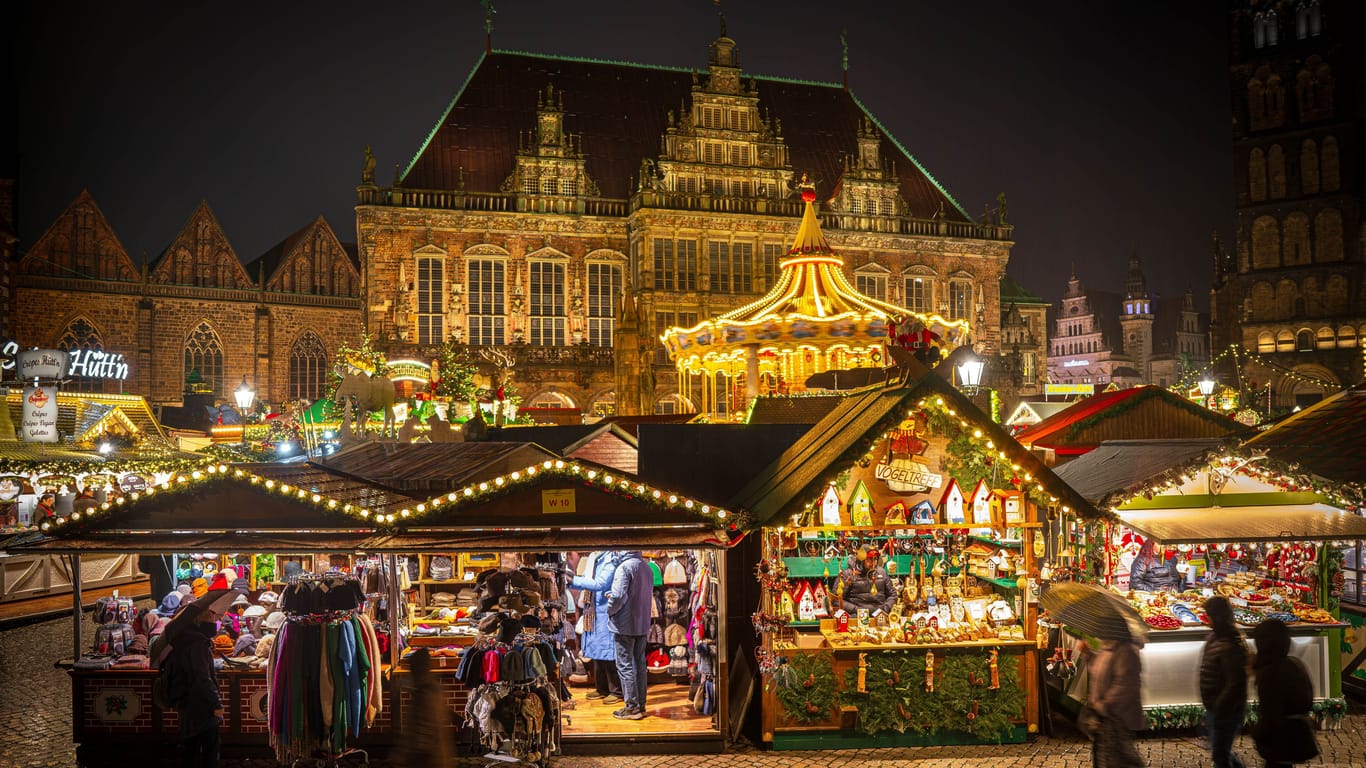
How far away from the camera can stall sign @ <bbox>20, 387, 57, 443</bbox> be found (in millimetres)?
18047

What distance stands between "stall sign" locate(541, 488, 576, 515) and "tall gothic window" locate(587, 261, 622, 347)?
25.5 m

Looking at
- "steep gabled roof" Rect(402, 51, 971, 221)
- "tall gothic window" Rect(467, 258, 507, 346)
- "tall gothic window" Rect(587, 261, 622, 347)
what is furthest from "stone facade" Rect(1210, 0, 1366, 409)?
"tall gothic window" Rect(467, 258, 507, 346)

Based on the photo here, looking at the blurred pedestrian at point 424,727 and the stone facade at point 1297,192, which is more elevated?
the stone facade at point 1297,192

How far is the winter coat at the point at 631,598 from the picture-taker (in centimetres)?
851

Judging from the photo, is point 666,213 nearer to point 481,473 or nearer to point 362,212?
point 362,212

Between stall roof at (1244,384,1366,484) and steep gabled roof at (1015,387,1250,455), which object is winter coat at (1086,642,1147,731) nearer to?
stall roof at (1244,384,1366,484)

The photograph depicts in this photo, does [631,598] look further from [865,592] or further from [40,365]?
[40,365]

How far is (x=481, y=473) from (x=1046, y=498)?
208 inches

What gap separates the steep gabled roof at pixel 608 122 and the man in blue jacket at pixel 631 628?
25.7 metres

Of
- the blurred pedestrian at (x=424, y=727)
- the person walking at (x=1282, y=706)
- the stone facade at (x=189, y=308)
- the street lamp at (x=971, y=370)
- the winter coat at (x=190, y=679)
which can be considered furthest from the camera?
the stone facade at (x=189, y=308)

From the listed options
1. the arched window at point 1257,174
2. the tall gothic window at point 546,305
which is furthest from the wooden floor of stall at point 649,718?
the arched window at point 1257,174

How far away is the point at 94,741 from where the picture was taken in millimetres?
7730

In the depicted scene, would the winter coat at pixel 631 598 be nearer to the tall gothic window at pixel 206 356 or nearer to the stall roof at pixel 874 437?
the stall roof at pixel 874 437

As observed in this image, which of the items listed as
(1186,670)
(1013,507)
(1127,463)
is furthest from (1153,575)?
(1013,507)
